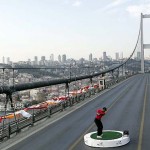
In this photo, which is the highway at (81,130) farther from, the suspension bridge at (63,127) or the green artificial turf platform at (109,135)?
the green artificial turf platform at (109,135)

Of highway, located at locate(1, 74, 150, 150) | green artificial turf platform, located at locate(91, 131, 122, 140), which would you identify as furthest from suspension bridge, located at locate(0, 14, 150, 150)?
green artificial turf platform, located at locate(91, 131, 122, 140)

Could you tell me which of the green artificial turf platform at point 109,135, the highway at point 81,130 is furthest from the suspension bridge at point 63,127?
the green artificial turf platform at point 109,135

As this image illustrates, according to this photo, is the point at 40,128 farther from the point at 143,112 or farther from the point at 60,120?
the point at 143,112

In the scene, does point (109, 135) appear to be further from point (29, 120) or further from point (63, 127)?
point (29, 120)

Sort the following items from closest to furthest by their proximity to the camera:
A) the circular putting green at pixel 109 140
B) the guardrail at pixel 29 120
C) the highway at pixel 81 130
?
→ 1. the circular putting green at pixel 109 140
2. the highway at pixel 81 130
3. the guardrail at pixel 29 120

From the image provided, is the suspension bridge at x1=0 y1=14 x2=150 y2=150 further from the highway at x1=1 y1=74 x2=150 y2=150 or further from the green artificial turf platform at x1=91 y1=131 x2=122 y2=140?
the green artificial turf platform at x1=91 y1=131 x2=122 y2=140

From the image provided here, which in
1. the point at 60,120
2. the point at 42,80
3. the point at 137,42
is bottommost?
the point at 60,120

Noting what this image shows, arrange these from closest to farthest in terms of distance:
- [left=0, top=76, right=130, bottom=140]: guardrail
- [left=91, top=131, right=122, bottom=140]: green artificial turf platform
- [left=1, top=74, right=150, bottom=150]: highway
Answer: [left=1, top=74, right=150, bottom=150]: highway, [left=91, top=131, right=122, bottom=140]: green artificial turf platform, [left=0, top=76, right=130, bottom=140]: guardrail

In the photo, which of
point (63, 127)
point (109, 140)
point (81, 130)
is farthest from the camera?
point (63, 127)

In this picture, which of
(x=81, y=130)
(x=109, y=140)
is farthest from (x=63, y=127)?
(x=109, y=140)

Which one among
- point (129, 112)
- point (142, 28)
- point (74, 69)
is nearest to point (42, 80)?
point (129, 112)

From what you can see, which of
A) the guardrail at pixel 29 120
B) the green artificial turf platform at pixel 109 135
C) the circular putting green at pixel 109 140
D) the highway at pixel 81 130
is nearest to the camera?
the circular putting green at pixel 109 140
